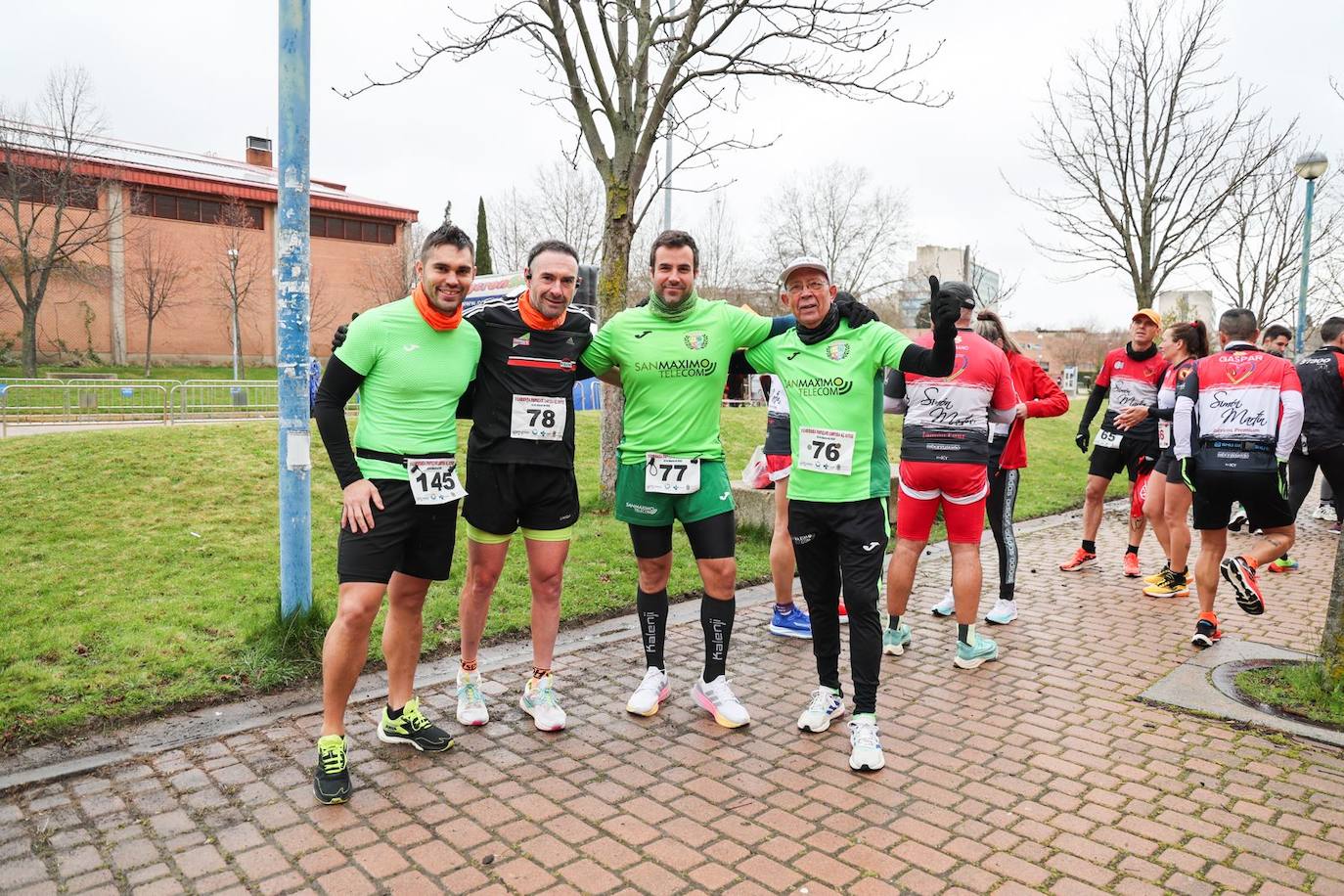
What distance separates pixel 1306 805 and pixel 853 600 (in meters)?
1.91

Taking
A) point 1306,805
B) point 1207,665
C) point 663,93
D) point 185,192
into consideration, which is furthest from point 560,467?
point 185,192

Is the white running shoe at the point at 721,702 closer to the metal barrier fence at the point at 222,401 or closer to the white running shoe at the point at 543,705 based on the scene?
the white running shoe at the point at 543,705

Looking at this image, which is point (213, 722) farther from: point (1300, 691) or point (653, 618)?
point (1300, 691)

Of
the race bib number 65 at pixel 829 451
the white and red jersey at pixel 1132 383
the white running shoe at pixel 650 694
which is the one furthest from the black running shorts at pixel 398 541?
the white and red jersey at pixel 1132 383

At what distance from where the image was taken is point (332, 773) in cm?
341

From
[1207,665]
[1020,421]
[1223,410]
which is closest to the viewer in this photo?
[1207,665]

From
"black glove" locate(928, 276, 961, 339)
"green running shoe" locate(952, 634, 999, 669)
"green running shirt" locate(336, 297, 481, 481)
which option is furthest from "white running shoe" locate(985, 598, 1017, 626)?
"green running shirt" locate(336, 297, 481, 481)

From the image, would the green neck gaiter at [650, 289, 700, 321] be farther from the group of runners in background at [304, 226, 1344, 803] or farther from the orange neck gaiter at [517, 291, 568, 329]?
the orange neck gaiter at [517, 291, 568, 329]

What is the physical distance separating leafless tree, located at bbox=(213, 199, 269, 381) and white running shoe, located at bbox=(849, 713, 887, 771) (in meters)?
37.5

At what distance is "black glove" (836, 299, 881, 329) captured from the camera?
13.3 ft

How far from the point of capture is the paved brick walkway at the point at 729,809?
294 centimetres

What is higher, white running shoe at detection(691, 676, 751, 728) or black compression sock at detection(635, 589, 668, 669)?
black compression sock at detection(635, 589, 668, 669)

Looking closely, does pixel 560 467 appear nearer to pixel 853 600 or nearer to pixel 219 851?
pixel 853 600

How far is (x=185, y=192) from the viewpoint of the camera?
128 feet
